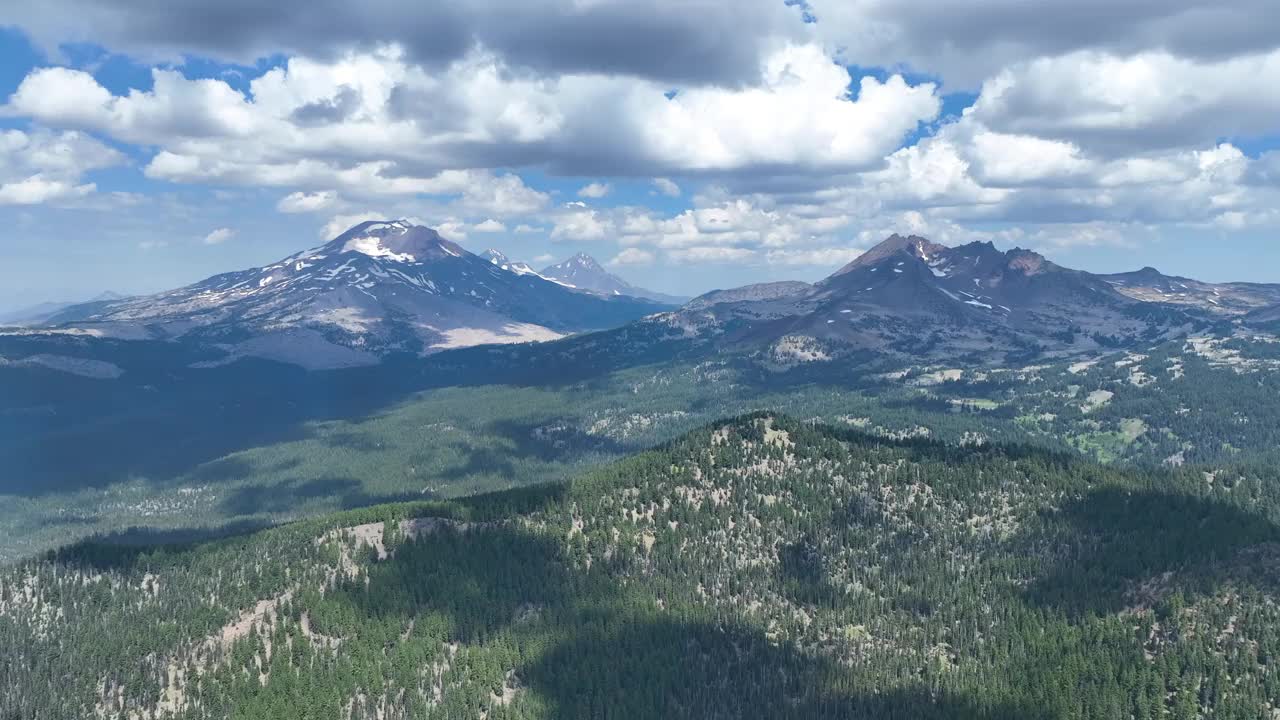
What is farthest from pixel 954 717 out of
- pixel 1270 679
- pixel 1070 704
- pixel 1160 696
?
pixel 1270 679

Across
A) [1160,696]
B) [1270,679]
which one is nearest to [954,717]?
[1160,696]

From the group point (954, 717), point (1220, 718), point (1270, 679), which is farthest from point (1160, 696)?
point (954, 717)

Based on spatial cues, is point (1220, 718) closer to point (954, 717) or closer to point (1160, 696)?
point (1160, 696)

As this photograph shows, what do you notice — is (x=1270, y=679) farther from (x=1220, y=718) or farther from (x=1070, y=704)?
(x=1070, y=704)

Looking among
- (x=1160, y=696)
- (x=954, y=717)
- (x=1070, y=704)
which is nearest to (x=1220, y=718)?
(x=1160, y=696)

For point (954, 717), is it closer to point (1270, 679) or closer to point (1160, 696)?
point (1160, 696)
